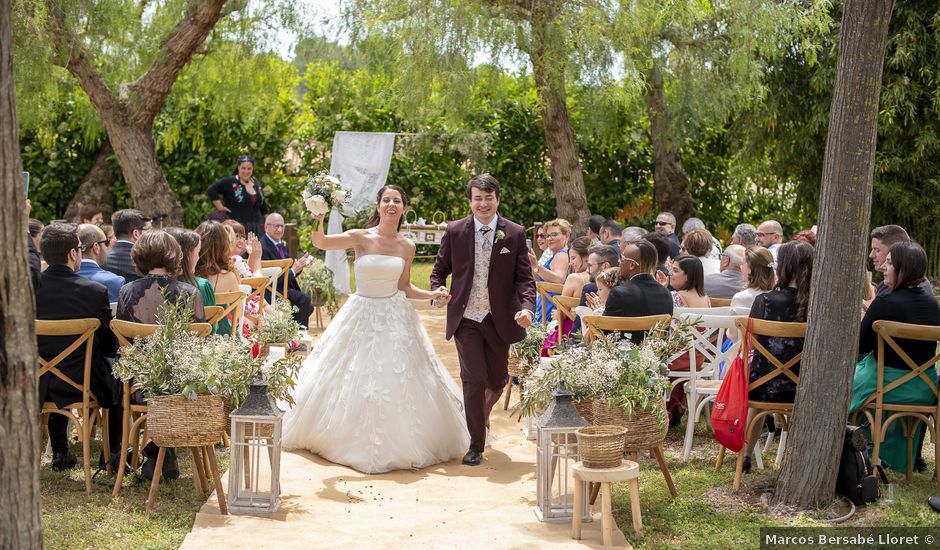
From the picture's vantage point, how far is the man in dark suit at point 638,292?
6.20 meters

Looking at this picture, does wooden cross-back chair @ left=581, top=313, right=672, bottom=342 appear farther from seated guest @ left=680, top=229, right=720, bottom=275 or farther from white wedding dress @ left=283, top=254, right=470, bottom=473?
seated guest @ left=680, top=229, right=720, bottom=275

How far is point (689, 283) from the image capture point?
6.92 m

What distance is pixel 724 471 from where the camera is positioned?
590cm

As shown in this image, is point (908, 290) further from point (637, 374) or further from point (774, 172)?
point (774, 172)

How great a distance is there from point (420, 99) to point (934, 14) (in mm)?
6764

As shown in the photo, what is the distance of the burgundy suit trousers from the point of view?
21.1ft

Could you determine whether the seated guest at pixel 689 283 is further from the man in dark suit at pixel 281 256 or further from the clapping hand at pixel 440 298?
the man in dark suit at pixel 281 256

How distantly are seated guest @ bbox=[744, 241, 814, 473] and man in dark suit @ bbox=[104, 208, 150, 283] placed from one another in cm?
420

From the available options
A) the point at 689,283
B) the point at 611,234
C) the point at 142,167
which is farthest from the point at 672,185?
the point at 689,283

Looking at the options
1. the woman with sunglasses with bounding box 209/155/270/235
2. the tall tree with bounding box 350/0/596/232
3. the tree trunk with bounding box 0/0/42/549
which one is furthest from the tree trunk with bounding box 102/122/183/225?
the tree trunk with bounding box 0/0/42/549

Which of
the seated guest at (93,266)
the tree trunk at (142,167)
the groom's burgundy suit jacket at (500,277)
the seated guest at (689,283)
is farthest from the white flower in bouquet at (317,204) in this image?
the tree trunk at (142,167)

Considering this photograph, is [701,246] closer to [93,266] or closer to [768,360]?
[768,360]

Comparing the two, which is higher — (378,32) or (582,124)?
(378,32)

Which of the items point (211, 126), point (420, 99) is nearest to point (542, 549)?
point (420, 99)
